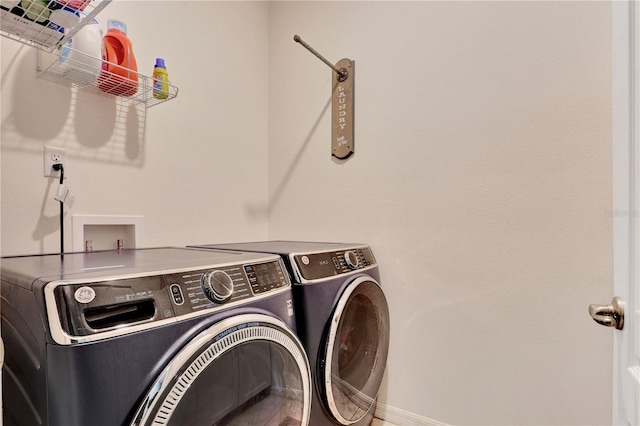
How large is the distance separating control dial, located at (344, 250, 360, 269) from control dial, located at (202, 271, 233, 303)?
605 mm

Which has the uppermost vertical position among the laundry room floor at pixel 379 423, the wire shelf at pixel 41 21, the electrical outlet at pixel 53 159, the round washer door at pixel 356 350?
the wire shelf at pixel 41 21

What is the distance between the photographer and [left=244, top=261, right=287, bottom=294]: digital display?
3.18ft

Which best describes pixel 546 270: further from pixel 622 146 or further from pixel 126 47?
pixel 126 47

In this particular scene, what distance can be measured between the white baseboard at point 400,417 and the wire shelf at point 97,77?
1725mm

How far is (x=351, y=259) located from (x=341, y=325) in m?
0.28

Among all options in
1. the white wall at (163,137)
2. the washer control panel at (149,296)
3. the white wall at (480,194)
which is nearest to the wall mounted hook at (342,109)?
the white wall at (480,194)

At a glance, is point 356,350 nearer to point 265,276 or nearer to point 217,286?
point 265,276

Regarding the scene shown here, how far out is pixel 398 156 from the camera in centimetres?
166

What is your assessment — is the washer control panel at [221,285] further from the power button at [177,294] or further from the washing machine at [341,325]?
the washing machine at [341,325]

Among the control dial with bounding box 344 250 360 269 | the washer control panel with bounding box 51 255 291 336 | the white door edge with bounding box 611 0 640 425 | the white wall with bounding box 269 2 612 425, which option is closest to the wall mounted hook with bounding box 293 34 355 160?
the white wall with bounding box 269 2 612 425

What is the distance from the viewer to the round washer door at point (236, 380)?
0.70 metres

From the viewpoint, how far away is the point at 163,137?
5.25 ft

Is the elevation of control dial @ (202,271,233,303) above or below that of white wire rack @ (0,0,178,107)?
below

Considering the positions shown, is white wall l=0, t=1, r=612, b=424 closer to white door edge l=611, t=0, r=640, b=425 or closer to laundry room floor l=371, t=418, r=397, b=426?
laundry room floor l=371, t=418, r=397, b=426
